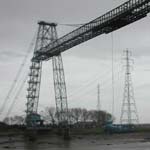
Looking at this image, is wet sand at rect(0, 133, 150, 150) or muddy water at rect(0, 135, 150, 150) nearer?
muddy water at rect(0, 135, 150, 150)

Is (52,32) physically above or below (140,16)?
above

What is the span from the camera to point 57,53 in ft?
161

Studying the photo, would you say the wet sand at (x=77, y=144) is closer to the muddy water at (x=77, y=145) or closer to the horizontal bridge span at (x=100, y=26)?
the muddy water at (x=77, y=145)

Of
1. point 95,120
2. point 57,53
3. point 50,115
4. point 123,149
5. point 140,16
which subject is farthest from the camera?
point 95,120

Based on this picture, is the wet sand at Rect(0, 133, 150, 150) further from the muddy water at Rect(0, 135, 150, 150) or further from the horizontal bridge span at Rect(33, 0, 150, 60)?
the horizontal bridge span at Rect(33, 0, 150, 60)

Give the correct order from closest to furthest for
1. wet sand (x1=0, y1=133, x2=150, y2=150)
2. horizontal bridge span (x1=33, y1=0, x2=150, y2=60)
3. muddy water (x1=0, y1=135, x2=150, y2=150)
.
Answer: horizontal bridge span (x1=33, y1=0, x2=150, y2=60) → muddy water (x1=0, y1=135, x2=150, y2=150) → wet sand (x1=0, y1=133, x2=150, y2=150)

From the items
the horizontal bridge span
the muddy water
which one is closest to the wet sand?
the muddy water

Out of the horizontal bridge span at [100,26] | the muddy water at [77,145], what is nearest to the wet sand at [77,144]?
the muddy water at [77,145]

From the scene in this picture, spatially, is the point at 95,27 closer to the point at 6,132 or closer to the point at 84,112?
the point at 6,132

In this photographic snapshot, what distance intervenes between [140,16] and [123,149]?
37.7 ft

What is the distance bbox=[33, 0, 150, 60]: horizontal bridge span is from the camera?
31361 millimetres

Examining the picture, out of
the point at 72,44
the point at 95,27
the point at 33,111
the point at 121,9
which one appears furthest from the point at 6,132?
the point at 121,9

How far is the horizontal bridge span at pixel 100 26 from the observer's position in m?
31.4

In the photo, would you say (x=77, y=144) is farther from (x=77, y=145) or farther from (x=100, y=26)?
(x=100, y=26)
